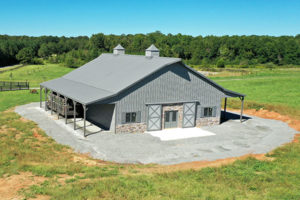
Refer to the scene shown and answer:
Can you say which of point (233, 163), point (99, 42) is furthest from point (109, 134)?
point (99, 42)

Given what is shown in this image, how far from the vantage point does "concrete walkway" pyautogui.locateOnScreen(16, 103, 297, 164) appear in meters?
19.8

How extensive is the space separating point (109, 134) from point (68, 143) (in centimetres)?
371

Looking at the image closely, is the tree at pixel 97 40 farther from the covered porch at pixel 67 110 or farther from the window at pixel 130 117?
the window at pixel 130 117

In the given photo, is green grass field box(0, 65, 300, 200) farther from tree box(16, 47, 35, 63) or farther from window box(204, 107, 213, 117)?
tree box(16, 47, 35, 63)

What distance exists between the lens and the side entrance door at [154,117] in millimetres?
25984

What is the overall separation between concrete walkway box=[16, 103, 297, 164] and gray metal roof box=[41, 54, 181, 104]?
323 centimetres

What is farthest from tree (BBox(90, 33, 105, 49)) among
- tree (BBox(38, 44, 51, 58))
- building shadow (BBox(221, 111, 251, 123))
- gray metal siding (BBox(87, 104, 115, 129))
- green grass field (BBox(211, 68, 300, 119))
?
gray metal siding (BBox(87, 104, 115, 129))

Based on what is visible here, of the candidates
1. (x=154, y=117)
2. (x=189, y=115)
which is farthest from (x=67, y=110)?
(x=189, y=115)

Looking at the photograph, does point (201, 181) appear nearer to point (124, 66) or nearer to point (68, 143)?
point (68, 143)

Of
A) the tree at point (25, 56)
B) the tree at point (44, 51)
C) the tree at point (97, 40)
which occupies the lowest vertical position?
the tree at point (25, 56)

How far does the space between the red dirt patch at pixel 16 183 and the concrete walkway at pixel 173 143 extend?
5.24 m

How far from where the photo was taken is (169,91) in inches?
1053

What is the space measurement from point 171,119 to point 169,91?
2641 millimetres

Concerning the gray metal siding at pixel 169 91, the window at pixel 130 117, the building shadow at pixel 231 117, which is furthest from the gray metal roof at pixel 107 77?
the building shadow at pixel 231 117
